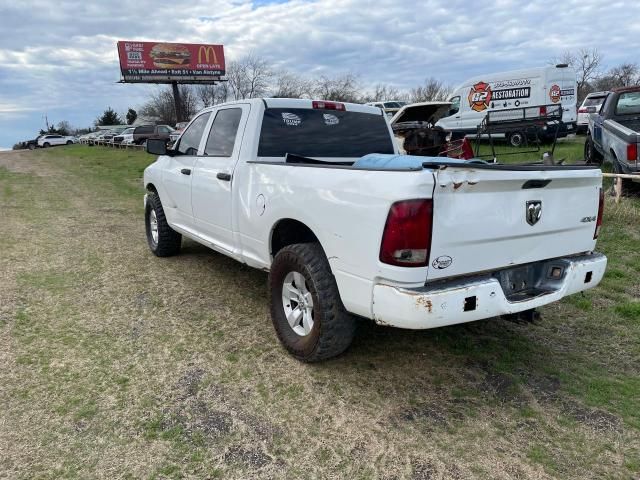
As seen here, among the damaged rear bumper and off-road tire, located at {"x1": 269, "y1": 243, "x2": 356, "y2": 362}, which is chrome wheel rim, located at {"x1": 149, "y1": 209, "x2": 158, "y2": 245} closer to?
off-road tire, located at {"x1": 269, "y1": 243, "x2": 356, "y2": 362}

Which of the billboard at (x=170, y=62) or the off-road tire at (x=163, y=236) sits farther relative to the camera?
the billboard at (x=170, y=62)

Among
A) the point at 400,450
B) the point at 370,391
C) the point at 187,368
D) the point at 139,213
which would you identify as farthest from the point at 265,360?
the point at 139,213

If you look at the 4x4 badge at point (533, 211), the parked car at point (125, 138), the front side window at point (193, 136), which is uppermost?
the front side window at point (193, 136)

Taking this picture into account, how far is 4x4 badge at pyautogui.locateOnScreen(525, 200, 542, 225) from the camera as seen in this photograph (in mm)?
3029

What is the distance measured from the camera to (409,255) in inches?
105

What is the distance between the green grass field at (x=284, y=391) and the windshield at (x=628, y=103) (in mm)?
5362

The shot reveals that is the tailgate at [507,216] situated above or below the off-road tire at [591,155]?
above

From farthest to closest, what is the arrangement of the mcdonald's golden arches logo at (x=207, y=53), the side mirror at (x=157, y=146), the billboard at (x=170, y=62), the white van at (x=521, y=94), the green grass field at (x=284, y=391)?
1. the mcdonald's golden arches logo at (x=207, y=53)
2. the billboard at (x=170, y=62)
3. the white van at (x=521, y=94)
4. the side mirror at (x=157, y=146)
5. the green grass field at (x=284, y=391)

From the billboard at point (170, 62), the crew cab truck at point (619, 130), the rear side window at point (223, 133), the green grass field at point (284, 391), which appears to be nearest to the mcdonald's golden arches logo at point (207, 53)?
→ the billboard at point (170, 62)

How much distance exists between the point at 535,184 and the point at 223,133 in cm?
287

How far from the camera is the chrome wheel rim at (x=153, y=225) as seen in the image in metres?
6.37

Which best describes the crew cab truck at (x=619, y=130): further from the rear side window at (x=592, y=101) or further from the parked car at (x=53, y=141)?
the parked car at (x=53, y=141)

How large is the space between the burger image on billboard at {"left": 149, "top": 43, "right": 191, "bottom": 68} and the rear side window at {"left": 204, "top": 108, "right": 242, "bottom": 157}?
51.8 m

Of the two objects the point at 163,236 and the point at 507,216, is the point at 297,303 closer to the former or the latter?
the point at 507,216
